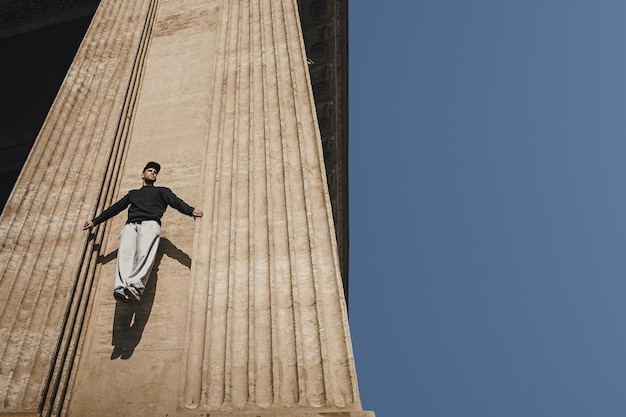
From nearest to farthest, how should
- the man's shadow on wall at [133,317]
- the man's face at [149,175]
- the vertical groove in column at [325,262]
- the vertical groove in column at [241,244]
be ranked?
the vertical groove in column at [325,262] → the vertical groove in column at [241,244] → the man's shadow on wall at [133,317] → the man's face at [149,175]

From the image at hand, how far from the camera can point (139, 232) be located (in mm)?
5812

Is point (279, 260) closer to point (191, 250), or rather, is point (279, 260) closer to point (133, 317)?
point (191, 250)

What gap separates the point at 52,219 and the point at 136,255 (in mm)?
1951

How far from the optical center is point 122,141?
7727mm

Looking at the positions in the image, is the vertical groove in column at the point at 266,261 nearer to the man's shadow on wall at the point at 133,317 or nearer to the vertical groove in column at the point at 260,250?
the vertical groove in column at the point at 260,250

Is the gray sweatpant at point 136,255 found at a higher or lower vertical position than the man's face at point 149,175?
lower

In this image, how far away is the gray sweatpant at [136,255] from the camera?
5.39 metres

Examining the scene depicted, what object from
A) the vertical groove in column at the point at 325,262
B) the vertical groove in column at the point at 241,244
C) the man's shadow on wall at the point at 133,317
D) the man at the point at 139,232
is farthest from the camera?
the man's shadow on wall at the point at 133,317

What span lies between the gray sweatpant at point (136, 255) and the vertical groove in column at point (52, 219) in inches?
37.5

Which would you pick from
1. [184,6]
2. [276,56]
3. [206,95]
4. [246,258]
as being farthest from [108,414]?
[184,6]

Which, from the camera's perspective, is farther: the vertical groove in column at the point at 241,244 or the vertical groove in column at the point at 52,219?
the vertical groove in column at the point at 52,219

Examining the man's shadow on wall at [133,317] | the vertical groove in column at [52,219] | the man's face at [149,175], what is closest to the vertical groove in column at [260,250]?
the man's shadow on wall at [133,317]

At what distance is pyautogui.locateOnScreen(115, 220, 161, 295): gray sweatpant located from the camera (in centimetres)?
539

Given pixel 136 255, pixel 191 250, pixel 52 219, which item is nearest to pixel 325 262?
pixel 191 250
